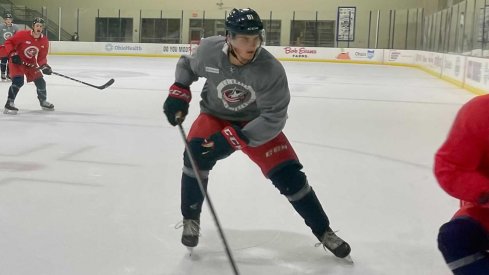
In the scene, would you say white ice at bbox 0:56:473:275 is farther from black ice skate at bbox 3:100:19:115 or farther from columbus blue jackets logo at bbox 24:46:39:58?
columbus blue jackets logo at bbox 24:46:39:58

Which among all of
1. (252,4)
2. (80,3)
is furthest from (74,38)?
(252,4)

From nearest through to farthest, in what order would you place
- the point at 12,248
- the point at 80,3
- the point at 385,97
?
the point at 12,248, the point at 385,97, the point at 80,3

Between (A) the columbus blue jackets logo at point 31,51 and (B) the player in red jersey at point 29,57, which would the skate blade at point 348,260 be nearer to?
(B) the player in red jersey at point 29,57

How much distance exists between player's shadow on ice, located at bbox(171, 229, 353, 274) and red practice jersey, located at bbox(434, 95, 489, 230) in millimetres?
770

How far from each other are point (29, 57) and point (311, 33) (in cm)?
1406

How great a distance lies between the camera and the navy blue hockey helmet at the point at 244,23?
1701 millimetres

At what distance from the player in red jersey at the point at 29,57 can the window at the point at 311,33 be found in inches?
516

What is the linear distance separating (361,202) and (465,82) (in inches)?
260

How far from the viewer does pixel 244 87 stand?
6.12 ft

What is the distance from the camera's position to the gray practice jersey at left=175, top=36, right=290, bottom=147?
1.80 m

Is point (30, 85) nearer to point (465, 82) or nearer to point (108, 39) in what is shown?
point (465, 82)

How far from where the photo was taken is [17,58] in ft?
17.8

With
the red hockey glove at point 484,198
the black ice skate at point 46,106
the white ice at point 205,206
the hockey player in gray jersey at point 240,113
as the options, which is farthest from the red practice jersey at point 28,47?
the red hockey glove at point 484,198

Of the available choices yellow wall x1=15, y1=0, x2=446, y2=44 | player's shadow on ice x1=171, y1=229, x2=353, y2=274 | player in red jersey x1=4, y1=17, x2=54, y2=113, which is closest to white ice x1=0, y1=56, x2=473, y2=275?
player's shadow on ice x1=171, y1=229, x2=353, y2=274
